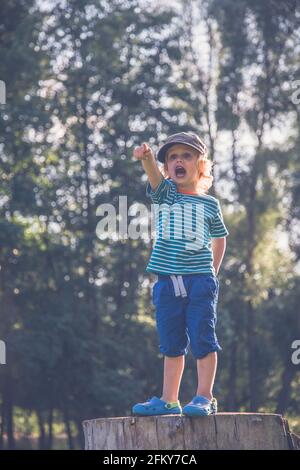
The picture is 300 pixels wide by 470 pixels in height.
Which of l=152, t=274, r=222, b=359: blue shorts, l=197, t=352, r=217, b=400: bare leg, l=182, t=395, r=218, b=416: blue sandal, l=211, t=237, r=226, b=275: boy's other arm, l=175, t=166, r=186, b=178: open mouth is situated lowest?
l=182, t=395, r=218, b=416: blue sandal

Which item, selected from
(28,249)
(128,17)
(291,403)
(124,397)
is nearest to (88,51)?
(128,17)

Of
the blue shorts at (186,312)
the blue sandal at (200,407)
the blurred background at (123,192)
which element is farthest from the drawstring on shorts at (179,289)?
the blurred background at (123,192)

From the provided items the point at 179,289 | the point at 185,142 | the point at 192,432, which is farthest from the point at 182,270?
the point at 192,432

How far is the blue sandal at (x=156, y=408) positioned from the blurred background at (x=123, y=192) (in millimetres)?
19315

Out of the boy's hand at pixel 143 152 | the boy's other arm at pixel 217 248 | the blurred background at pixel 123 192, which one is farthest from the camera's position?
the blurred background at pixel 123 192

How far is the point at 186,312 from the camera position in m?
6.92

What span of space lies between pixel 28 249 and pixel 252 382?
740cm

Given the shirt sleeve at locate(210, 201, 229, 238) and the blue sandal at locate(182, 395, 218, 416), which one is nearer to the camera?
the blue sandal at locate(182, 395, 218, 416)

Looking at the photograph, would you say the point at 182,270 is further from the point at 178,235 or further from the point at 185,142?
the point at 185,142

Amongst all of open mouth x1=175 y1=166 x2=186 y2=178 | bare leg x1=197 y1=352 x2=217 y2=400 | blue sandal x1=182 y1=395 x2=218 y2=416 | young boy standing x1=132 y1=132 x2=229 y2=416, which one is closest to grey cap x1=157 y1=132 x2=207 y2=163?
young boy standing x1=132 y1=132 x2=229 y2=416

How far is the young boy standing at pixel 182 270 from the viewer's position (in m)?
6.86

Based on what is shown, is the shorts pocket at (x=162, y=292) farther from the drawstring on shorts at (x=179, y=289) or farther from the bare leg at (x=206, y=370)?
the bare leg at (x=206, y=370)

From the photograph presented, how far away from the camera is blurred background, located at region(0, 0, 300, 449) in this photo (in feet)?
89.5

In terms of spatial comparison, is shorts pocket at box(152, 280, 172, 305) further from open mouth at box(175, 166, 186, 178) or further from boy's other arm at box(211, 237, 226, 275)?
open mouth at box(175, 166, 186, 178)
